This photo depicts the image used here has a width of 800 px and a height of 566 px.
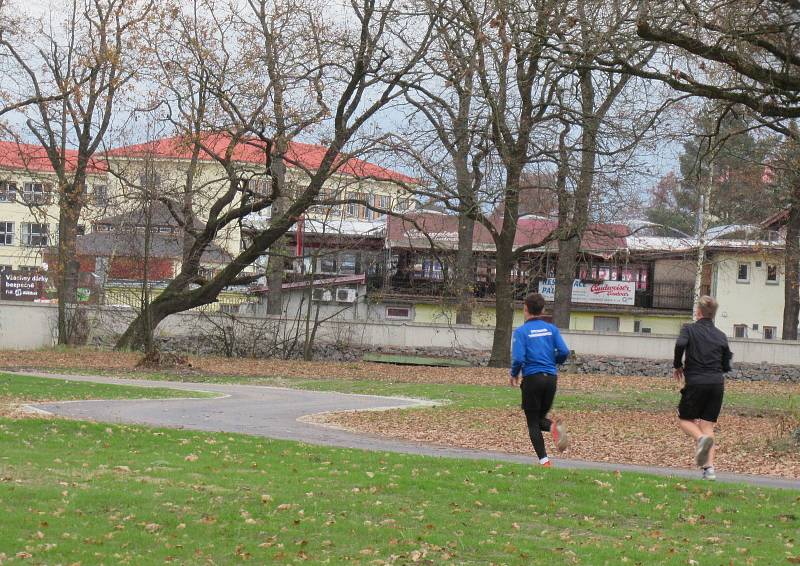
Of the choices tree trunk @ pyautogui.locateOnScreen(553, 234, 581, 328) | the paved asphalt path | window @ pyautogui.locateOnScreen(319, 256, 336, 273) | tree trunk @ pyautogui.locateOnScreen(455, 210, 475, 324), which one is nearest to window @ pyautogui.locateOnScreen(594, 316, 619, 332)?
window @ pyautogui.locateOnScreen(319, 256, 336, 273)

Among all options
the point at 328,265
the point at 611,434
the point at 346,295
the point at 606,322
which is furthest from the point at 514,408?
the point at 328,265

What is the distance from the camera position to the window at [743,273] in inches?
2488

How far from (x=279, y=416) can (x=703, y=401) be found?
9.06 m

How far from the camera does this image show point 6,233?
281ft

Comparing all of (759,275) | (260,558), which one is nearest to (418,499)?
(260,558)

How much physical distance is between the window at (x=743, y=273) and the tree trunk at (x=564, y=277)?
69.0 feet

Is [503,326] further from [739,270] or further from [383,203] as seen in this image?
[739,270]

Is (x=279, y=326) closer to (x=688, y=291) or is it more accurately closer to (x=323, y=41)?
(x=323, y=41)

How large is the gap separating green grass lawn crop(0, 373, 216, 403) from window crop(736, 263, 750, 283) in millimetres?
46619

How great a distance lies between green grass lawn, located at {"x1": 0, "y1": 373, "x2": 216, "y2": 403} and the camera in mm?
20328

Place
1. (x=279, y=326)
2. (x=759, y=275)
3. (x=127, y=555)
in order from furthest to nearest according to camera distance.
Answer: (x=759, y=275) < (x=279, y=326) < (x=127, y=555)

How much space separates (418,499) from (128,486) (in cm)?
253

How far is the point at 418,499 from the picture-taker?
9.34m

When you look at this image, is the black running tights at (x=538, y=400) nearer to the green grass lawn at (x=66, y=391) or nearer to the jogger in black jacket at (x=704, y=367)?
the jogger in black jacket at (x=704, y=367)
